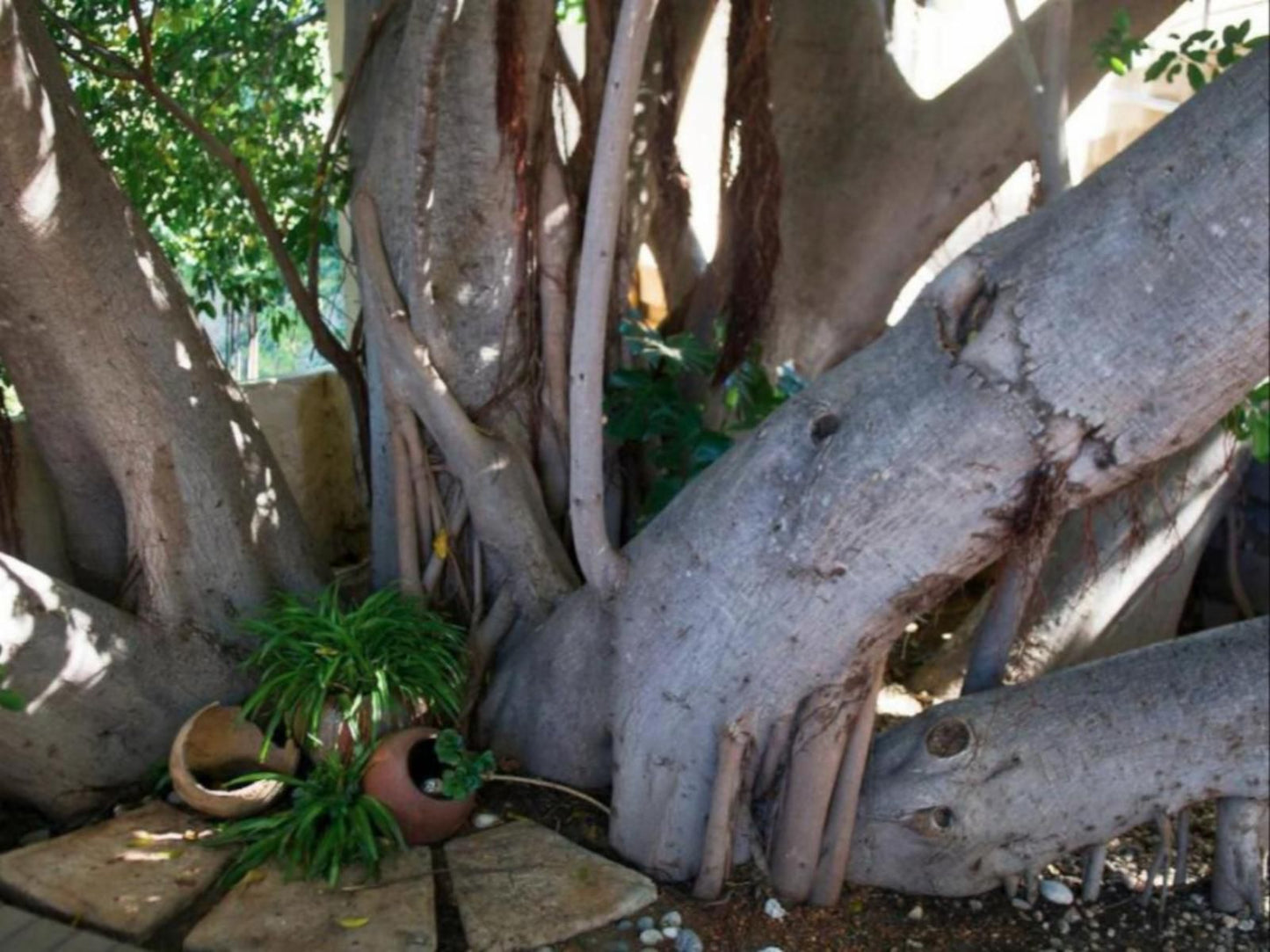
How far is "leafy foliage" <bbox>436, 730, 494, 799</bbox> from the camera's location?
3.93m

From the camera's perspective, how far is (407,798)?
3.92 m

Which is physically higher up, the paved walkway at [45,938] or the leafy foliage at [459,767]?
the leafy foliage at [459,767]

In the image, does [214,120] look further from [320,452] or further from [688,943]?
[688,943]

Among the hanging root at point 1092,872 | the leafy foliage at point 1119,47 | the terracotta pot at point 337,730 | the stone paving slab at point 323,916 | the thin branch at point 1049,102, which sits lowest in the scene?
the stone paving slab at point 323,916

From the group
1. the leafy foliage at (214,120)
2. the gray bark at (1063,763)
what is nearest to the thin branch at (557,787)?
the gray bark at (1063,763)

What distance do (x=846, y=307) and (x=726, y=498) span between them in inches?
71.0

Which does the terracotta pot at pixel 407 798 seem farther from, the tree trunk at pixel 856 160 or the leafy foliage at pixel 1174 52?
the leafy foliage at pixel 1174 52

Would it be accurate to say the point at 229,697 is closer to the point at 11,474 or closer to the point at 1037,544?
the point at 11,474

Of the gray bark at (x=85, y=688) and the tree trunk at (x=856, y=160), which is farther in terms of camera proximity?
the tree trunk at (x=856, y=160)

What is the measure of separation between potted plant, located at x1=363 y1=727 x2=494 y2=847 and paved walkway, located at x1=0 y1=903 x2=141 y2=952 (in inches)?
30.6

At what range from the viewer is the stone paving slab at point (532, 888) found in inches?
140

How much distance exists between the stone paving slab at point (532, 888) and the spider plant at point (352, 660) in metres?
0.46

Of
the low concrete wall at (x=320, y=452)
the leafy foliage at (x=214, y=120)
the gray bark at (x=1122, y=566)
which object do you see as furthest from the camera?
the low concrete wall at (x=320, y=452)

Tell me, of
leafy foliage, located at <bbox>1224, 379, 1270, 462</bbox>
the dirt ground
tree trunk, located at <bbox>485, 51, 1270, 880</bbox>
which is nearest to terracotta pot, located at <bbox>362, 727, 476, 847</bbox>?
the dirt ground
